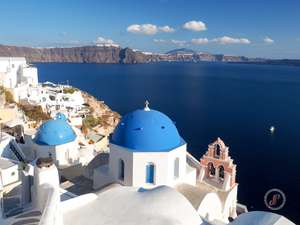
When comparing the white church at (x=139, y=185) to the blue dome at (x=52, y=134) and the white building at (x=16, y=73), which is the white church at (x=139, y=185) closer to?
the blue dome at (x=52, y=134)

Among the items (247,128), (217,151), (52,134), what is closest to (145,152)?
(217,151)

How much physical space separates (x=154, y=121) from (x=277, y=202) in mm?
21357

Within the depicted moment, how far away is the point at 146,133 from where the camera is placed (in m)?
14.2

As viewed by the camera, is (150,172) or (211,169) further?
(211,169)

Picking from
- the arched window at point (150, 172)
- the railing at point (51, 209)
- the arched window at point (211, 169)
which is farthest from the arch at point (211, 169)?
the railing at point (51, 209)

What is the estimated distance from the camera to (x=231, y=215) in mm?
17750

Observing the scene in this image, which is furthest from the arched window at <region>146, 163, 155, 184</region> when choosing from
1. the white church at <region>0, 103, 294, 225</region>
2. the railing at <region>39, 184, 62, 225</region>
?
the railing at <region>39, 184, 62, 225</region>

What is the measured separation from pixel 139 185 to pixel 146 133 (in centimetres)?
245

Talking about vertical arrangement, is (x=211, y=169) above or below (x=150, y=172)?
below

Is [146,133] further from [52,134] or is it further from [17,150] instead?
[17,150]

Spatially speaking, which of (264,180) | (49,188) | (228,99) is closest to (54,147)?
(49,188)

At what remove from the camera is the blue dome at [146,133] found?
14148mm

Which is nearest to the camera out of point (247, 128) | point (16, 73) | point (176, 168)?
point (176, 168)

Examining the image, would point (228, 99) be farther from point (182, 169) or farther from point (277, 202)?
point (182, 169)
